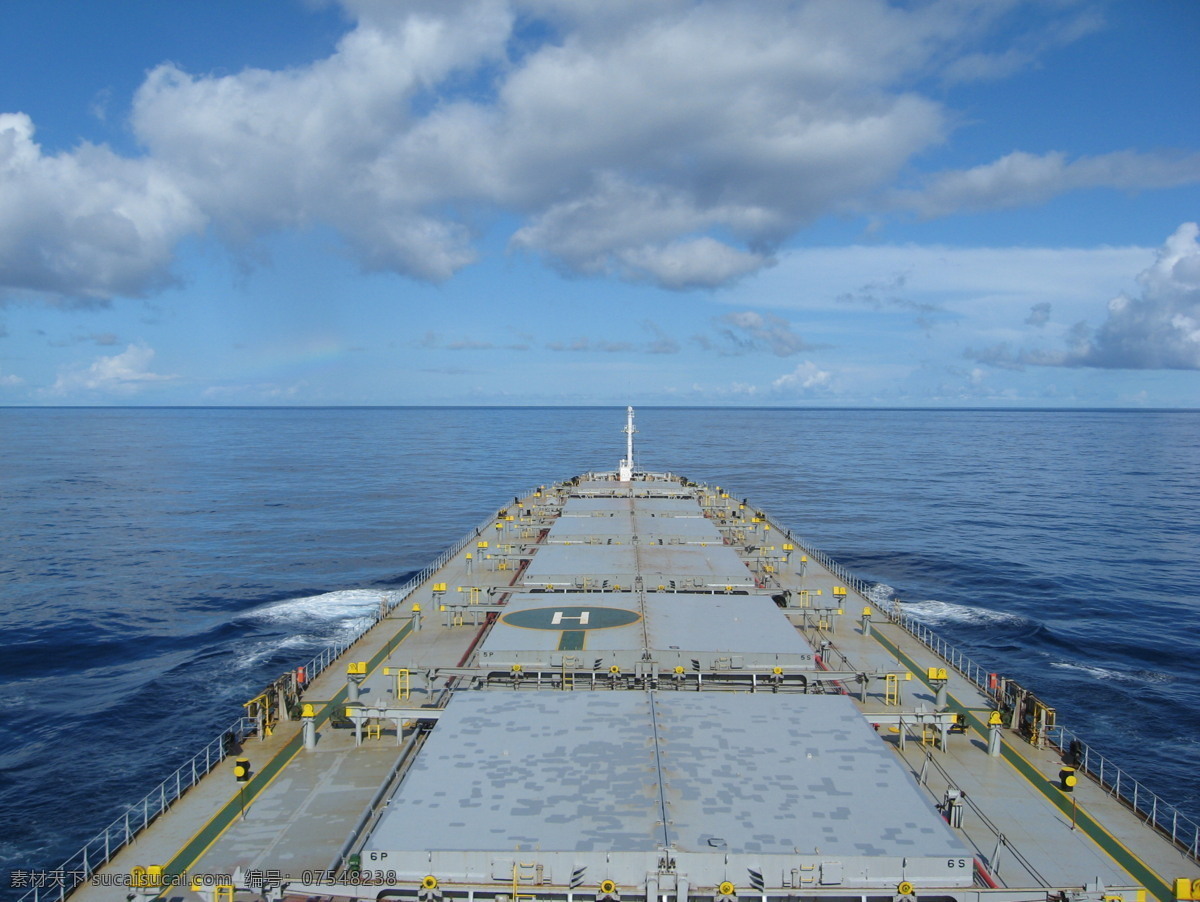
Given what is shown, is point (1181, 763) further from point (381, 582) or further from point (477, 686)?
point (381, 582)

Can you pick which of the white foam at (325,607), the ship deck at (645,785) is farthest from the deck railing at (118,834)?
the white foam at (325,607)

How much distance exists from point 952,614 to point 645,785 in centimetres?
5522

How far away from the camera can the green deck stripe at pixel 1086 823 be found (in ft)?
70.2

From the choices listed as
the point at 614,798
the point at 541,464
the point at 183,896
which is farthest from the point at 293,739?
the point at 541,464

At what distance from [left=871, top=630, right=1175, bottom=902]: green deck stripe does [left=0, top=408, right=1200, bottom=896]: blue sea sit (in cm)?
1439

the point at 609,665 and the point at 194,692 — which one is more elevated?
the point at 609,665

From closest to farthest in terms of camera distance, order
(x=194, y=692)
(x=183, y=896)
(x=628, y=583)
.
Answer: (x=183, y=896) → (x=628, y=583) → (x=194, y=692)

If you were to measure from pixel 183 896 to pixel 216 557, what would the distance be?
71.9m

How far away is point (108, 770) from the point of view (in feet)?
127

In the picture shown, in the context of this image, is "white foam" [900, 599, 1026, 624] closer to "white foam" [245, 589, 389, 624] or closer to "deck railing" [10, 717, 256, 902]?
"white foam" [245, 589, 389, 624]

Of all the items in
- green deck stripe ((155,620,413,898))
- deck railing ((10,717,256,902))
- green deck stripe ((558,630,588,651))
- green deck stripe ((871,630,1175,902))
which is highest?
green deck stripe ((558,630,588,651))

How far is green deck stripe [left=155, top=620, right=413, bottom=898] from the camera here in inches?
861

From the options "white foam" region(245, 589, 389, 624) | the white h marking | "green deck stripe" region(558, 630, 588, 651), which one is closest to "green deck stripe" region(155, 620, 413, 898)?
the white h marking

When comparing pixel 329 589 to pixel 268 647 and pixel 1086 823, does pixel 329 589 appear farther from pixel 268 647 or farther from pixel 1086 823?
pixel 1086 823
